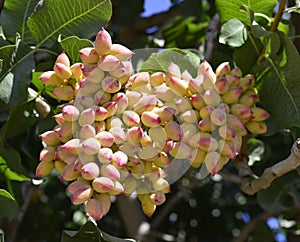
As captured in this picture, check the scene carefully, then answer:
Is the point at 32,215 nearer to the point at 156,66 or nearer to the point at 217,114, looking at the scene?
the point at 156,66

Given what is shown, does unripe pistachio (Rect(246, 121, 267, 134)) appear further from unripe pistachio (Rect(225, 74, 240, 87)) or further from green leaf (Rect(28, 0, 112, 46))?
green leaf (Rect(28, 0, 112, 46))

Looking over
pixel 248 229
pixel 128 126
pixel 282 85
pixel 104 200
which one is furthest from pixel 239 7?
pixel 248 229

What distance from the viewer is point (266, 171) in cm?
112

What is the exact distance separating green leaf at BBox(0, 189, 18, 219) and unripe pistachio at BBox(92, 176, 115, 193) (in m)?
0.20

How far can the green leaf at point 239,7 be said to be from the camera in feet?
3.79

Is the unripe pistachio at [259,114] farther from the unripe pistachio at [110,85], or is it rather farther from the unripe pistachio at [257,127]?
the unripe pistachio at [110,85]

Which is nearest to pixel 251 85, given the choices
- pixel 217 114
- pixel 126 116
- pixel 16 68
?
pixel 217 114

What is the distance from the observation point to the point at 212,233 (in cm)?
190

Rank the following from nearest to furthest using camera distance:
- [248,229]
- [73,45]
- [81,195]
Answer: [81,195] → [73,45] → [248,229]

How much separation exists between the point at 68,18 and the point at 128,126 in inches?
10.5

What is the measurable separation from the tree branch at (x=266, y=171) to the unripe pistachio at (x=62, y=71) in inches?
13.6

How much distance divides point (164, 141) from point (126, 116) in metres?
0.06

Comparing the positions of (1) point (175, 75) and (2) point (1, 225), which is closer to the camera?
(1) point (175, 75)

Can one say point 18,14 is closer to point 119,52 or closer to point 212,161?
point 119,52
